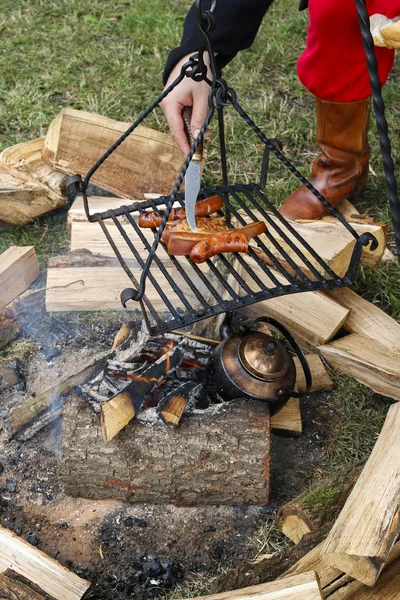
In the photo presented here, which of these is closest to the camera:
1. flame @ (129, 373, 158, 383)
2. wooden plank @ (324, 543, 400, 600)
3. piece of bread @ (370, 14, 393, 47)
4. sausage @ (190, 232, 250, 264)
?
wooden plank @ (324, 543, 400, 600)

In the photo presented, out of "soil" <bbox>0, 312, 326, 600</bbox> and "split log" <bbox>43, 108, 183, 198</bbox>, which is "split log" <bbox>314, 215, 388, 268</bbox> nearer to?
"soil" <bbox>0, 312, 326, 600</bbox>

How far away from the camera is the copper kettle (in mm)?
2662

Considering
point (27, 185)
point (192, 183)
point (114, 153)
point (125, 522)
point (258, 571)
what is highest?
point (192, 183)

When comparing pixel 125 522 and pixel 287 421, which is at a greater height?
pixel 287 421

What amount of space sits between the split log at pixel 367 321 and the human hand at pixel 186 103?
1134 mm

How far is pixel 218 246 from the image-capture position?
260cm

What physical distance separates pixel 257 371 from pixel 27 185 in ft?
6.92

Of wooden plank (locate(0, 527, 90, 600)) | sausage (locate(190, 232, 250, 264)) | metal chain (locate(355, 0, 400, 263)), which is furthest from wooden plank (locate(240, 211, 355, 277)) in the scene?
wooden plank (locate(0, 527, 90, 600))

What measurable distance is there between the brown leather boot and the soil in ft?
4.51

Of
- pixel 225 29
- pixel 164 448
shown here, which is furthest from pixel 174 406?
pixel 225 29

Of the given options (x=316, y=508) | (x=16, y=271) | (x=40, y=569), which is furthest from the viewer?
(x=16, y=271)

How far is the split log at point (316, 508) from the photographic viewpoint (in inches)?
95.9

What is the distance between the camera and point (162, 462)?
8.43ft

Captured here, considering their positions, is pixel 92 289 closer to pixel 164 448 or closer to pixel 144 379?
pixel 144 379
